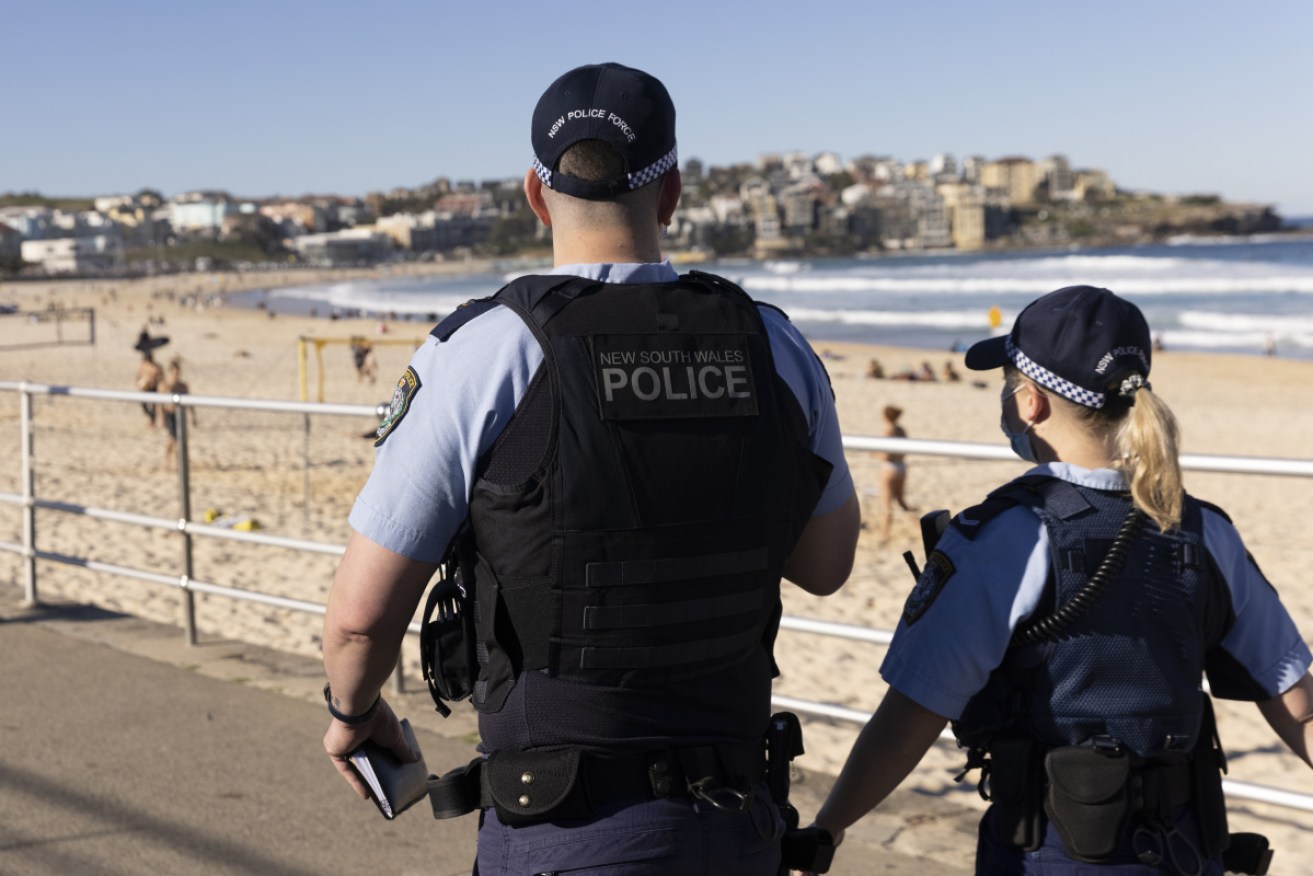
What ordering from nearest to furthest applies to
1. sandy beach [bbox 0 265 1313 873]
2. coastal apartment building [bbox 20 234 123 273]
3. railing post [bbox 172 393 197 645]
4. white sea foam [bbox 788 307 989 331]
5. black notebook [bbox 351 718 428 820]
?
black notebook [bbox 351 718 428 820]
railing post [bbox 172 393 197 645]
sandy beach [bbox 0 265 1313 873]
white sea foam [bbox 788 307 989 331]
coastal apartment building [bbox 20 234 123 273]

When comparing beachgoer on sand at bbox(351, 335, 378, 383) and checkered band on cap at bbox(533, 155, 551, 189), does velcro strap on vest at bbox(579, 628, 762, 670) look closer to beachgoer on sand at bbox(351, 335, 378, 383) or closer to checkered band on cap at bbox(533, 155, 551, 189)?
checkered band on cap at bbox(533, 155, 551, 189)

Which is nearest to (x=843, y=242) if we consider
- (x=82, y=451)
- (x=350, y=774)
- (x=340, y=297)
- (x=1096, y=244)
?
(x=1096, y=244)

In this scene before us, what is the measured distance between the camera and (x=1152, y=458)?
184 centimetres

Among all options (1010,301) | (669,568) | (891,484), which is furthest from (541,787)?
(1010,301)

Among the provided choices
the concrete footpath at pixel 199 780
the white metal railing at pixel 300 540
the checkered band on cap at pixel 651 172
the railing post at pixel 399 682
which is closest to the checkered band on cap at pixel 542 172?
the checkered band on cap at pixel 651 172

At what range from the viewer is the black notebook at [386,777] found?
81.4 inches

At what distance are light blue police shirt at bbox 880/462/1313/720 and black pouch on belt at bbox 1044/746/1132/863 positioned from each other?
0.16m

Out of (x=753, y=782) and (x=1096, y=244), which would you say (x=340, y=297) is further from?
(x=1096, y=244)

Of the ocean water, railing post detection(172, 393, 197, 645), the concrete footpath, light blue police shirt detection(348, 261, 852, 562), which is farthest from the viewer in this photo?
the ocean water

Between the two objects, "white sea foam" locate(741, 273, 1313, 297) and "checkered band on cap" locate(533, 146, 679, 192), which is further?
"white sea foam" locate(741, 273, 1313, 297)

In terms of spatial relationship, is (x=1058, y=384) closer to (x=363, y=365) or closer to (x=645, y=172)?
(x=645, y=172)

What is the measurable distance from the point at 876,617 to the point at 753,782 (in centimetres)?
615

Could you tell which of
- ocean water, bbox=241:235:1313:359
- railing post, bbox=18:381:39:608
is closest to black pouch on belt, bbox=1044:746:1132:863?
railing post, bbox=18:381:39:608

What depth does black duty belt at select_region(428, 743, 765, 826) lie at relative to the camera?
1731mm
